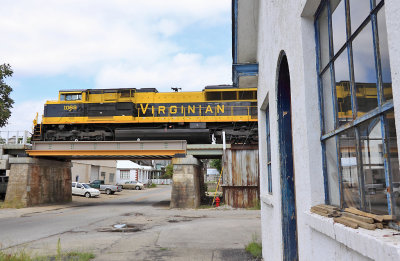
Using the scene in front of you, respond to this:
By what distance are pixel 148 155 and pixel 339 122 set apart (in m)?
17.7

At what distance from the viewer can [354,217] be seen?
179 cm

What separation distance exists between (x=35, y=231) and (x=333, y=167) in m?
10.8

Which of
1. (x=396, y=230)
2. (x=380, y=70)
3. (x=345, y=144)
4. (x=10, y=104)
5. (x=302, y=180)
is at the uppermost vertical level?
(x=10, y=104)

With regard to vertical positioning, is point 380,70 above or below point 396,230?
above

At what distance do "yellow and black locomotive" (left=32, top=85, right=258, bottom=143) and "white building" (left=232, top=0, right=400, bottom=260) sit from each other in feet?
49.5

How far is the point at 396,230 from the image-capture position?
4.89 feet

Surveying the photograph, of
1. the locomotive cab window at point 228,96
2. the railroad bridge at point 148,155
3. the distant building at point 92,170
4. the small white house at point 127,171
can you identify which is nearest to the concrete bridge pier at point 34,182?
the railroad bridge at point 148,155

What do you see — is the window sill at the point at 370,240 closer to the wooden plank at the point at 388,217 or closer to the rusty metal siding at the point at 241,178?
the wooden plank at the point at 388,217

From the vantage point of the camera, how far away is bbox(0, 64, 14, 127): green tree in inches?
557

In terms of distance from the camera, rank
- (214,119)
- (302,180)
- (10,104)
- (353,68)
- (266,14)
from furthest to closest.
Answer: (214,119)
(10,104)
(266,14)
(302,180)
(353,68)

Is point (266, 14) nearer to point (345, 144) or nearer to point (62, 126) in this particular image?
point (345, 144)

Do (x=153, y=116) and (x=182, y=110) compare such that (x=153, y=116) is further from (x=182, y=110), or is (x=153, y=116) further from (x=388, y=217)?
(x=388, y=217)

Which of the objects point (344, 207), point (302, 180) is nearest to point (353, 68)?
point (344, 207)

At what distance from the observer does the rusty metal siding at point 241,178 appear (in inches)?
664
